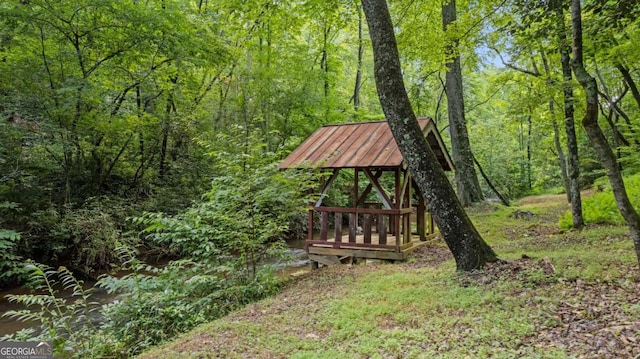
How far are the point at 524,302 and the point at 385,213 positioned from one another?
4.01 metres

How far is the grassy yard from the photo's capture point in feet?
10.2

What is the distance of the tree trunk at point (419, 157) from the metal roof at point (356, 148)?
1.78 meters

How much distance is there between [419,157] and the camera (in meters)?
5.31

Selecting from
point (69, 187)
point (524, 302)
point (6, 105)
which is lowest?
point (524, 302)

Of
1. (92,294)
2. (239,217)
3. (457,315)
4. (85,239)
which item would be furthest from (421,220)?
(85,239)

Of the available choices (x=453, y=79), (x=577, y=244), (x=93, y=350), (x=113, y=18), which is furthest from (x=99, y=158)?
(x=577, y=244)

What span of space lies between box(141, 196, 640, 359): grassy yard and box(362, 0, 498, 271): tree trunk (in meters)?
0.37

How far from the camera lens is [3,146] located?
8656 millimetres

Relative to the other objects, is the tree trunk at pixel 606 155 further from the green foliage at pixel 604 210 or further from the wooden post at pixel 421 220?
the wooden post at pixel 421 220

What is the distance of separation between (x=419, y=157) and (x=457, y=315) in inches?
89.7

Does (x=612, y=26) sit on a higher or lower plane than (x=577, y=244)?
higher

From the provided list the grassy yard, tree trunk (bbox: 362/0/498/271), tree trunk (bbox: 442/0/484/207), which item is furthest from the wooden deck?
tree trunk (bbox: 442/0/484/207)

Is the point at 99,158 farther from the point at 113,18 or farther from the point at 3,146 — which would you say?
the point at 113,18

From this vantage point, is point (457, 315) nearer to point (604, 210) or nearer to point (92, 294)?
point (604, 210)
